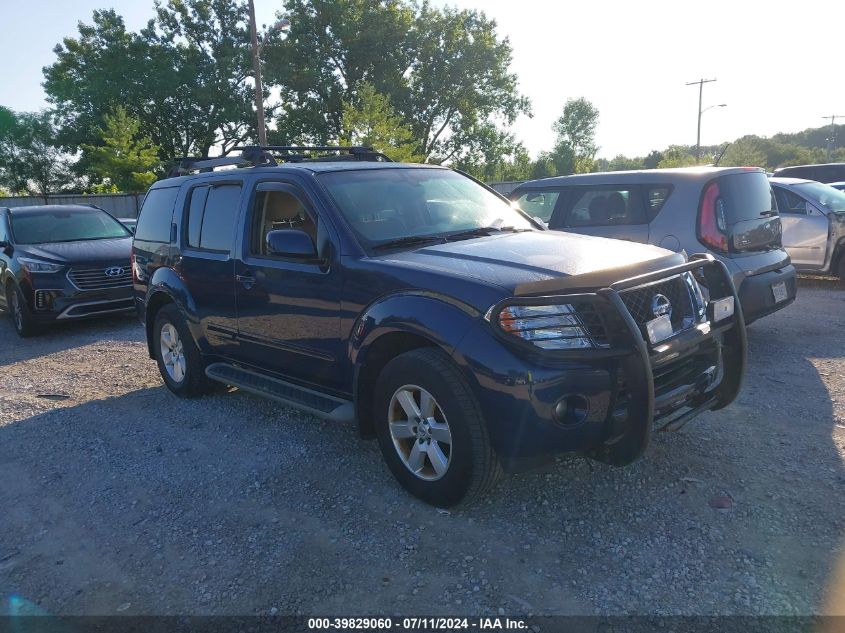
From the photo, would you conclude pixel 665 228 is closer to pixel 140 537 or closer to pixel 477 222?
pixel 477 222

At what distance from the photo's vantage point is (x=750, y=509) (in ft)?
10.9

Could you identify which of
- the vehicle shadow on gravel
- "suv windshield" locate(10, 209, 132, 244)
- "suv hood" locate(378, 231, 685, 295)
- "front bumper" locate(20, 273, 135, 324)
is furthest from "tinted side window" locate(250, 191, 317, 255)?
"suv windshield" locate(10, 209, 132, 244)

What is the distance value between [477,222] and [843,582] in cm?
279

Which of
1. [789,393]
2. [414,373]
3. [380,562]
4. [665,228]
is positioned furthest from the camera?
[665,228]

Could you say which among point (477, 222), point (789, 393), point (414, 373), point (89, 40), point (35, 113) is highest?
point (89, 40)

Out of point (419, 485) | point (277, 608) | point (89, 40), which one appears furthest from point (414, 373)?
point (89, 40)

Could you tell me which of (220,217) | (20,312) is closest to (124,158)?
(20,312)

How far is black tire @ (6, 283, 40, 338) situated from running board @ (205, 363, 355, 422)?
4712mm

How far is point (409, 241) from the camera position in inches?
158

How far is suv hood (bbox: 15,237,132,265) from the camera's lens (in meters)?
8.63

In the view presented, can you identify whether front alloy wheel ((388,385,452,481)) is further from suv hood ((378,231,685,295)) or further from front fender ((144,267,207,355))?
front fender ((144,267,207,355))

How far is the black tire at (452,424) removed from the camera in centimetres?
314

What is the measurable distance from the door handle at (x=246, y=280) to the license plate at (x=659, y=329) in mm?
2643

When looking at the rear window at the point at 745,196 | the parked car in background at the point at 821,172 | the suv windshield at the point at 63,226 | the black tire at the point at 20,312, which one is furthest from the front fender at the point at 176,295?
the parked car in background at the point at 821,172
